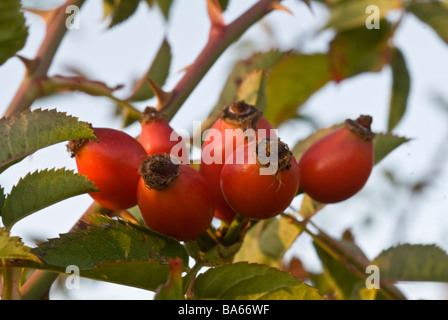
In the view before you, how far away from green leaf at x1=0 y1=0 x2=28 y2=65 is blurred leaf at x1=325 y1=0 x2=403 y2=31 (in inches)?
53.0

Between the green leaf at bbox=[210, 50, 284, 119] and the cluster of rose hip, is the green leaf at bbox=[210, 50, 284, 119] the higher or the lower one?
the higher one

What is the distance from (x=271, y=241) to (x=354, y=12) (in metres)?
1.07

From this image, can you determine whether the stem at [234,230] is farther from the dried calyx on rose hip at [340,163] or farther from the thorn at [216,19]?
the thorn at [216,19]

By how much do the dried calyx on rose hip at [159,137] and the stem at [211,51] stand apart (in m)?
0.12

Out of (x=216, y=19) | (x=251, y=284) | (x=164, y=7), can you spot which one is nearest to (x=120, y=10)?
(x=164, y=7)

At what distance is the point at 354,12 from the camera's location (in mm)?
2492

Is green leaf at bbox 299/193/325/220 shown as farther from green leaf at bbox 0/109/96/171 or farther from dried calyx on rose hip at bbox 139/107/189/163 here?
green leaf at bbox 0/109/96/171

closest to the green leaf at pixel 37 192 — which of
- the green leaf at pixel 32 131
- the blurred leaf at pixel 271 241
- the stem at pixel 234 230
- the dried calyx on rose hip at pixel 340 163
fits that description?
the green leaf at pixel 32 131

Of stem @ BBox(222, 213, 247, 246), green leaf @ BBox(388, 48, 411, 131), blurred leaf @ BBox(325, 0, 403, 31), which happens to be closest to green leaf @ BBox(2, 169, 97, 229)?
stem @ BBox(222, 213, 247, 246)

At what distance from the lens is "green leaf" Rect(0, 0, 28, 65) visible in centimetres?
168

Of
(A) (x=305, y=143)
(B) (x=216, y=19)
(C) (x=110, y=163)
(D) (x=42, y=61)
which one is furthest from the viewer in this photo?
(A) (x=305, y=143)

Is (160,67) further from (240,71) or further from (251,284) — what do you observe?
(251,284)

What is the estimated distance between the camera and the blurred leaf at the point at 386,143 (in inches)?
81.7

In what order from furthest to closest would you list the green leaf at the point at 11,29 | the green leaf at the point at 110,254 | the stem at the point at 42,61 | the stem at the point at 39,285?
1. the stem at the point at 42,61
2. the green leaf at the point at 11,29
3. the stem at the point at 39,285
4. the green leaf at the point at 110,254
